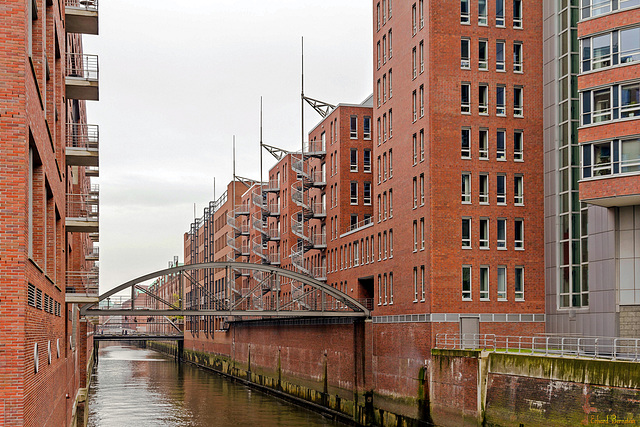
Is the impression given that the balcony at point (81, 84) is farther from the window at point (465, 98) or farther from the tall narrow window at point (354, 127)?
the tall narrow window at point (354, 127)

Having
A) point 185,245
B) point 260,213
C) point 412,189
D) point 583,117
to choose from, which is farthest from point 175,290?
point 583,117

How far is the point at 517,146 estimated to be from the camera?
4288 cm

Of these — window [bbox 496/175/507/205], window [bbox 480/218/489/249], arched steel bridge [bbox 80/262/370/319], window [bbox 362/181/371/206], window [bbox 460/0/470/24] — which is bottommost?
arched steel bridge [bbox 80/262/370/319]

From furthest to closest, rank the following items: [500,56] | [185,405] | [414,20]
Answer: [185,405] < [414,20] < [500,56]

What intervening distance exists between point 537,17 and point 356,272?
789 inches

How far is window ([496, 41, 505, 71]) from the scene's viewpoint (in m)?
42.8

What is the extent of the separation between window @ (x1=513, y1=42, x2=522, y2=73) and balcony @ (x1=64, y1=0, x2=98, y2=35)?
74.2 feet

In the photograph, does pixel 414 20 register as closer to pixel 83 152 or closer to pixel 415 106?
pixel 415 106

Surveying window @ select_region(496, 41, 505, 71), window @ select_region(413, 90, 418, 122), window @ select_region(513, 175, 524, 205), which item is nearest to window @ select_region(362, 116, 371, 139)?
window @ select_region(413, 90, 418, 122)

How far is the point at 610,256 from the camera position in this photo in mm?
35625

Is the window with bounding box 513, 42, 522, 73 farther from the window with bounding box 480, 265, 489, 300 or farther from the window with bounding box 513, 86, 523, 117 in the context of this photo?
the window with bounding box 480, 265, 489, 300

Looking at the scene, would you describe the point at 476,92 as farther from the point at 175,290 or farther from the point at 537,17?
the point at 175,290

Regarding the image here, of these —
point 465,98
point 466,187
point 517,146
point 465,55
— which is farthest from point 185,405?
point 465,55

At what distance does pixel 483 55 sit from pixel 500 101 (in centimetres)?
250
